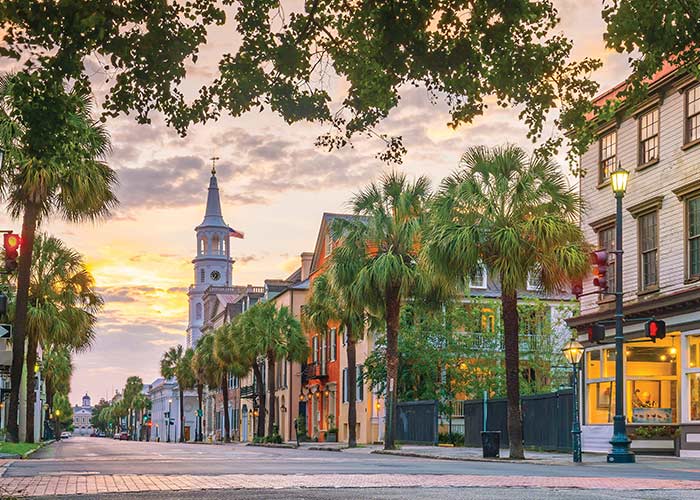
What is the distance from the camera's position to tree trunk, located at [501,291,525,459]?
29.8 metres

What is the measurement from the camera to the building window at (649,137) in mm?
30969

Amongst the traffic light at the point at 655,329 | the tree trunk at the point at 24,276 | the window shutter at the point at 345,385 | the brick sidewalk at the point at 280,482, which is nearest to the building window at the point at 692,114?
the traffic light at the point at 655,329

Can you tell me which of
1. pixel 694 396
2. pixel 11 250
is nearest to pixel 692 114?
pixel 694 396

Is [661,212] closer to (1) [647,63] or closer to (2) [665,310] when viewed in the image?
(2) [665,310]

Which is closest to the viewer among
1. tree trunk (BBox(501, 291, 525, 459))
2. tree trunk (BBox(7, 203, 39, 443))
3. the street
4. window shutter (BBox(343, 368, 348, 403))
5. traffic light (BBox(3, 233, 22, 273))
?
the street

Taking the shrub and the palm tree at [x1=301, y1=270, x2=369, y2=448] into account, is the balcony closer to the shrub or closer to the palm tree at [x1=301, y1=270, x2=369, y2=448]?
the palm tree at [x1=301, y1=270, x2=369, y2=448]

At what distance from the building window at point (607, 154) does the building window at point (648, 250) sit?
258 cm

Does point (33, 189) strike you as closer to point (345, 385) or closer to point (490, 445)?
point (490, 445)

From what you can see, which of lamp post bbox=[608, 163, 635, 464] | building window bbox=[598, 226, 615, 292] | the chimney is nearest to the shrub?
building window bbox=[598, 226, 615, 292]

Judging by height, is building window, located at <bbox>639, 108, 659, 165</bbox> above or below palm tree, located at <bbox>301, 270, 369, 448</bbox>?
above

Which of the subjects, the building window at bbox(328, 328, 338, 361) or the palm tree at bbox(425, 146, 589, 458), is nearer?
the palm tree at bbox(425, 146, 589, 458)

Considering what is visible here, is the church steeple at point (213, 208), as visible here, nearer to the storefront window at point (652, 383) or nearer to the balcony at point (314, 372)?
the balcony at point (314, 372)

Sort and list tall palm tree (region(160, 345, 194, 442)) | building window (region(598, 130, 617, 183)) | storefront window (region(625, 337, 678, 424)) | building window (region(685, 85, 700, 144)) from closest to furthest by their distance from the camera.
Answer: building window (region(685, 85, 700, 144)), storefront window (region(625, 337, 678, 424)), building window (region(598, 130, 617, 183)), tall palm tree (region(160, 345, 194, 442))

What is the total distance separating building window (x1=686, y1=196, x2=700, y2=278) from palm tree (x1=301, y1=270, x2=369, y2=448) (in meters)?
14.1
